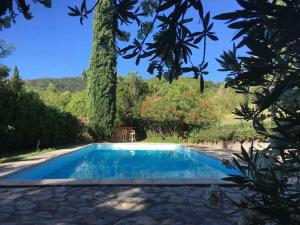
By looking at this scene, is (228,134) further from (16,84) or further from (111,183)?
(111,183)

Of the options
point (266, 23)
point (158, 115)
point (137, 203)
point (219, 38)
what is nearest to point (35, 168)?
point (137, 203)

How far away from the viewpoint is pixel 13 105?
11406 mm

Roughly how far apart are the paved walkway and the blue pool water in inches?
82.3

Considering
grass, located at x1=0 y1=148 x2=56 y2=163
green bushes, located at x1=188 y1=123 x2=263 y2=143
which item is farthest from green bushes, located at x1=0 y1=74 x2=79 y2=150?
green bushes, located at x1=188 y1=123 x2=263 y2=143

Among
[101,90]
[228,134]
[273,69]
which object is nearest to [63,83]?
[101,90]

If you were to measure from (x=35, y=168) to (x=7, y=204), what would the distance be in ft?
11.6

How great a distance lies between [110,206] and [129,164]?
22.8ft

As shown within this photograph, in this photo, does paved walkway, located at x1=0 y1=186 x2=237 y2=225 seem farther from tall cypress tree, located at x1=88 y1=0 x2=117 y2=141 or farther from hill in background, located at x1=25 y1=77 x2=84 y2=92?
hill in background, located at x1=25 y1=77 x2=84 y2=92

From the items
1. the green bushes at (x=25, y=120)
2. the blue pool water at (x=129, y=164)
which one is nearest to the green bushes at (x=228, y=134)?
the blue pool water at (x=129, y=164)

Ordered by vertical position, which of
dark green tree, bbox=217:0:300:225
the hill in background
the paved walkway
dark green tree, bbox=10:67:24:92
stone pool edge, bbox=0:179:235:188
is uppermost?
the hill in background

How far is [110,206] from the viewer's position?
4.70 metres

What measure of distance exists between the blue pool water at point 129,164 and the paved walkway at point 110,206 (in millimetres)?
2091

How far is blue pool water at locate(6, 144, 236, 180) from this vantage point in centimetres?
888

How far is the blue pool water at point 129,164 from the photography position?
8.88 m
